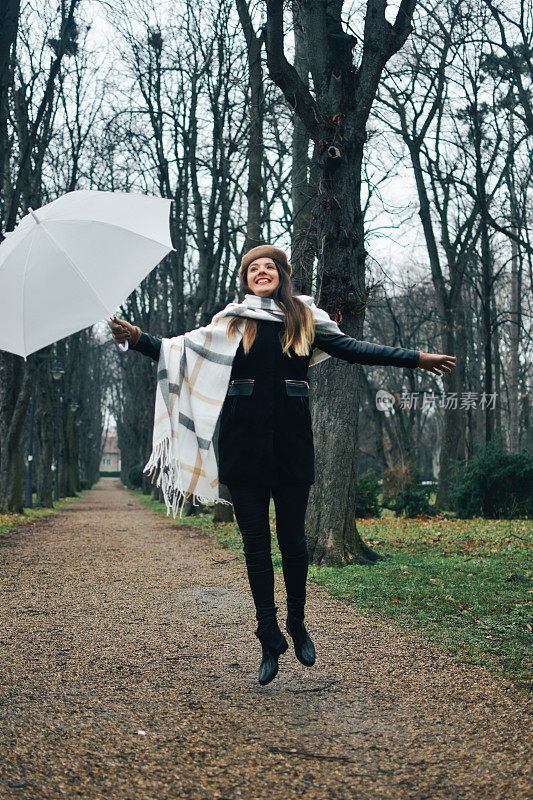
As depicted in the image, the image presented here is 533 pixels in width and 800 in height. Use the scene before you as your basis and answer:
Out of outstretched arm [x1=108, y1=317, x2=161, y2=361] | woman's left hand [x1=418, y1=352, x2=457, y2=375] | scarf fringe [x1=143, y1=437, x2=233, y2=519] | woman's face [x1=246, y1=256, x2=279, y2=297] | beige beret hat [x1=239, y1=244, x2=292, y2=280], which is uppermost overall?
beige beret hat [x1=239, y1=244, x2=292, y2=280]

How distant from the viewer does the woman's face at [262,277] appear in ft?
13.0

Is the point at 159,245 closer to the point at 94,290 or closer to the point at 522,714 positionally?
the point at 94,290

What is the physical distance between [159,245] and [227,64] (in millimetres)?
13758

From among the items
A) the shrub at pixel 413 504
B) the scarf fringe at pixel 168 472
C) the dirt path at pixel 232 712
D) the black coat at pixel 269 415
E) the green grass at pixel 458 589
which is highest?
the black coat at pixel 269 415

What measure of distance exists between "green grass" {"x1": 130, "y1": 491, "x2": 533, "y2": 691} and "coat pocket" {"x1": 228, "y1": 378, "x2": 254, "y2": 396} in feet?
6.50

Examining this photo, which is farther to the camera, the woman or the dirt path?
the woman

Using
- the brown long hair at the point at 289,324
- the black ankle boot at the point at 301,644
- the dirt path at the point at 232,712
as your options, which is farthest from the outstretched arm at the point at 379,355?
the dirt path at the point at 232,712

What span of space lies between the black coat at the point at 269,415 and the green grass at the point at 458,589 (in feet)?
5.28

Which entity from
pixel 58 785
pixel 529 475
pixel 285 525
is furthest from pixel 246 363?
pixel 529 475

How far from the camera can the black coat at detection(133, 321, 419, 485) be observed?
370cm

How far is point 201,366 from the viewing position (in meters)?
3.95

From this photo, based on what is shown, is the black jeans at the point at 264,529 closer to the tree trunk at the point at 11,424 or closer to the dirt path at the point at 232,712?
the dirt path at the point at 232,712

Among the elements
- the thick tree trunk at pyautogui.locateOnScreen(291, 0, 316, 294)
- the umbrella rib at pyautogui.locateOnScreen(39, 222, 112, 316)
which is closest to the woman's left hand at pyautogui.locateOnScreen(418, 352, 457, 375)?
the umbrella rib at pyautogui.locateOnScreen(39, 222, 112, 316)

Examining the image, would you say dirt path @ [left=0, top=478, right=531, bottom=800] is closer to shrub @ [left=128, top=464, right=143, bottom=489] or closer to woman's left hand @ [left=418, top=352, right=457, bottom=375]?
woman's left hand @ [left=418, top=352, right=457, bottom=375]
